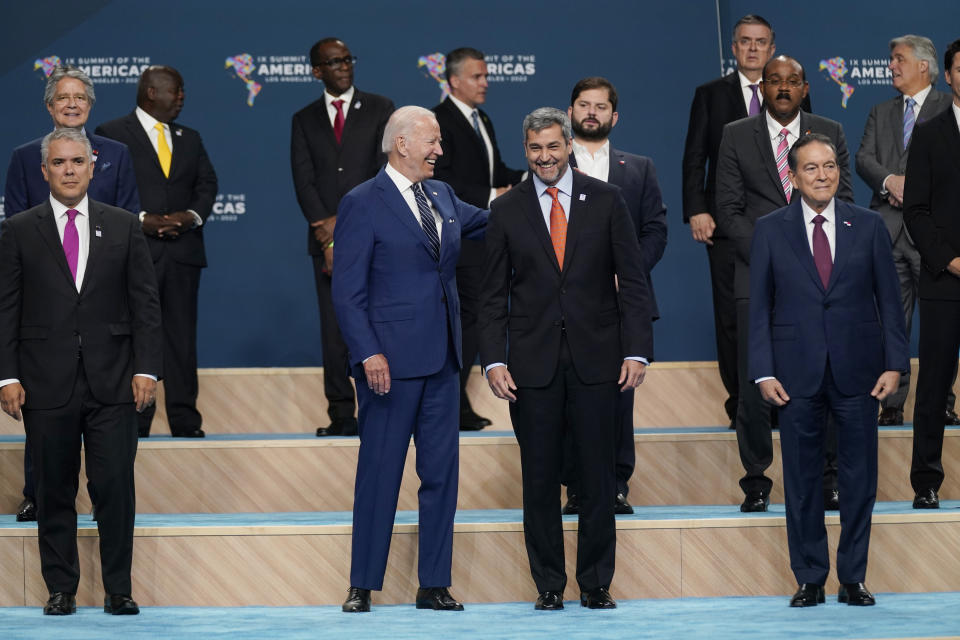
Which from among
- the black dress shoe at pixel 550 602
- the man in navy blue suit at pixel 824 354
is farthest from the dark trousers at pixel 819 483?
the black dress shoe at pixel 550 602

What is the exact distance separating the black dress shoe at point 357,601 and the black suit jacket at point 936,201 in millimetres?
2390

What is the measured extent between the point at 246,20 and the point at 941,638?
546 cm

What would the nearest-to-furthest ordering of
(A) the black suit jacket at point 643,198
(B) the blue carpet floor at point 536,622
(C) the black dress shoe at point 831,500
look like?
(B) the blue carpet floor at point 536,622 < (C) the black dress shoe at point 831,500 < (A) the black suit jacket at point 643,198

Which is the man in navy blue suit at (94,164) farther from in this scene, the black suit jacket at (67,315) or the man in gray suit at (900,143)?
the man in gray suit at (900,143)

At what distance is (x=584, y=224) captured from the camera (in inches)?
189

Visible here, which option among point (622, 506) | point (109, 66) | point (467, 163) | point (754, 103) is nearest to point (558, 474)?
point (622, 506)

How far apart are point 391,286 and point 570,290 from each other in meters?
0.62

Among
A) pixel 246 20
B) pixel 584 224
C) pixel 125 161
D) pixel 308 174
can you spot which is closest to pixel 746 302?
pixel 584 224

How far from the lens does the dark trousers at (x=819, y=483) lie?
15.5 ft

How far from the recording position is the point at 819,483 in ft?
15.6

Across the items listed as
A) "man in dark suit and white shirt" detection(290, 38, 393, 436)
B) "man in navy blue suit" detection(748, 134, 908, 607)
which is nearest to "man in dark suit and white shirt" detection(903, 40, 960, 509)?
"man in navy blue suit" detection(748, 134, 908, 607)

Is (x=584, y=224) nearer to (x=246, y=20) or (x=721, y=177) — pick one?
(x=721, y=177)

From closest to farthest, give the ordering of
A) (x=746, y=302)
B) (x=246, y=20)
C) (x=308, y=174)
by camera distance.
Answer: (x=746, y=302), (x=308, y=174), (x=246, y=20)

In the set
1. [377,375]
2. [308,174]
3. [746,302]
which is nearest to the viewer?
[377,375]
